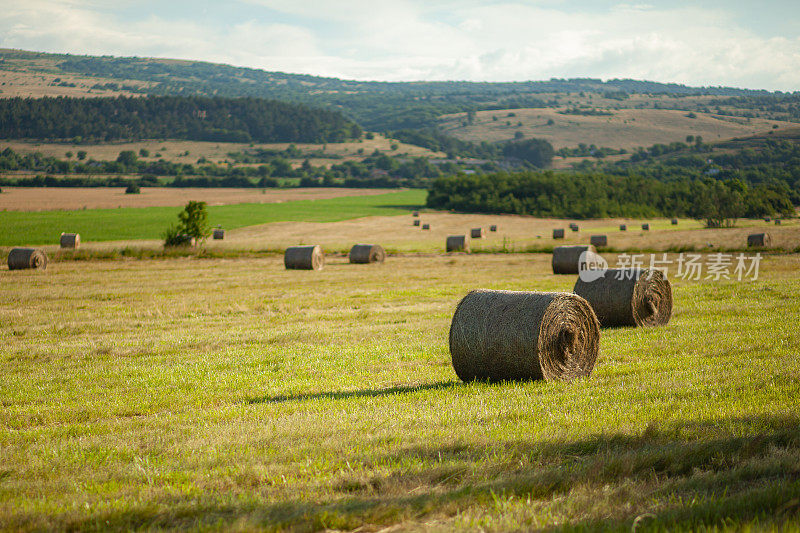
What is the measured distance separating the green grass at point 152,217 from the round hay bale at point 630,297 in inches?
1728

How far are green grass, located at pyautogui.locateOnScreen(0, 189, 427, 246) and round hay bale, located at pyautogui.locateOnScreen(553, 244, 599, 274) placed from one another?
36.7 meters

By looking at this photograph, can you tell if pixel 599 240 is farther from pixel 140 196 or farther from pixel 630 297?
pixel 140 196

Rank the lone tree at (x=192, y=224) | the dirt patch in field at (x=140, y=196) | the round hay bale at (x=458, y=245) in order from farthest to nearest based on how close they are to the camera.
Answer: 1. the dirt patch in field at (x=140, y=196)
2. the round hay bale at (x=458, y=245)
3. the lone tree at (x=192, y=224)

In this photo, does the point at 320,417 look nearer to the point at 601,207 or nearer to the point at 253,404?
the point at 253,404

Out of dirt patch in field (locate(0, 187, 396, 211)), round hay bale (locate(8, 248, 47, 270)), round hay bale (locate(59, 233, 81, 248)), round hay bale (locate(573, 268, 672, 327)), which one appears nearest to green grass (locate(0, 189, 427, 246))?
dirt patch in field (locate(0, 187, 396, 211))

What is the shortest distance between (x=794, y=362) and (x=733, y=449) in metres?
4.91

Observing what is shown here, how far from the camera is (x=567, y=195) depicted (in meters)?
97.3

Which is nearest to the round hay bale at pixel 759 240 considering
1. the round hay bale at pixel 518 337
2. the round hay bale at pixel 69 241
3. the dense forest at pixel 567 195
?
the round hay bale at pixel 518 337

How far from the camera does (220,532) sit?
501cm

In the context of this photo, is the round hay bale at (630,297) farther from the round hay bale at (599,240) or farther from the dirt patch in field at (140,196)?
the dirt patch in field at (140,196)

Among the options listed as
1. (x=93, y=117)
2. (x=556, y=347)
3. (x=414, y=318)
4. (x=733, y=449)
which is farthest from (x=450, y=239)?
(x=93, y=117)

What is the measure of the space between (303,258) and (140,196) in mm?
74852

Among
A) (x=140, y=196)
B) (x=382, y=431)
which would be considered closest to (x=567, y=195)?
(x=140, y=196)

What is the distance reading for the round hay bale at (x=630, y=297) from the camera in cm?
1591
